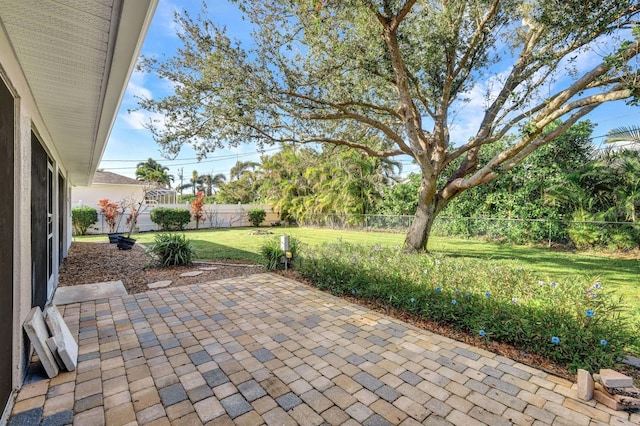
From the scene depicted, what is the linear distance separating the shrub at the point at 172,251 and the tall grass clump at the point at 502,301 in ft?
12.4

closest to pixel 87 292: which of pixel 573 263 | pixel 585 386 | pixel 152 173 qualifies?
pixel 585 386

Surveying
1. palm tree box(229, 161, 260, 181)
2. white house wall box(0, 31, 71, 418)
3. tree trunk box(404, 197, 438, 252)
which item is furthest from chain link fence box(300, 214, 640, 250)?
palm tree box(229, 161, 260, 181)

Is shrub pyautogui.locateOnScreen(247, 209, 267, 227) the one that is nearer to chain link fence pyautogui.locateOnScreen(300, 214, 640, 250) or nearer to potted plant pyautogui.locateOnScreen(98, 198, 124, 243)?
chain link fence pyautogui.locateOnScreen(300, 214, 640, 250)

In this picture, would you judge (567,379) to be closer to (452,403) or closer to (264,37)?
(452,403)

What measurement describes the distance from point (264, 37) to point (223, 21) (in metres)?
0.89

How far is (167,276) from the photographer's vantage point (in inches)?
249

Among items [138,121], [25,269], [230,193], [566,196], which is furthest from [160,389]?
[230,193]

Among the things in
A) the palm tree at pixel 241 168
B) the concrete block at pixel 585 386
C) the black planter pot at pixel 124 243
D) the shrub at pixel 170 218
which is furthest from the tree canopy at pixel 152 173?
the concrete block at pixel 585 386

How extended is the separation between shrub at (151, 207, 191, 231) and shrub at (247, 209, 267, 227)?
15.5ft

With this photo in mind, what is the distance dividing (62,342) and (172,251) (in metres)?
4.67

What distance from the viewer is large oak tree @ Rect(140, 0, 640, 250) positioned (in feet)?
18.9

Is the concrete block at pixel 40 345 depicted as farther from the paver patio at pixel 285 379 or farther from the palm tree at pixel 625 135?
the palm tree at pixel 625 135

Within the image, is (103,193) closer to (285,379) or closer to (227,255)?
(227,255)

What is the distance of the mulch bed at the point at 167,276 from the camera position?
3.04 metres
